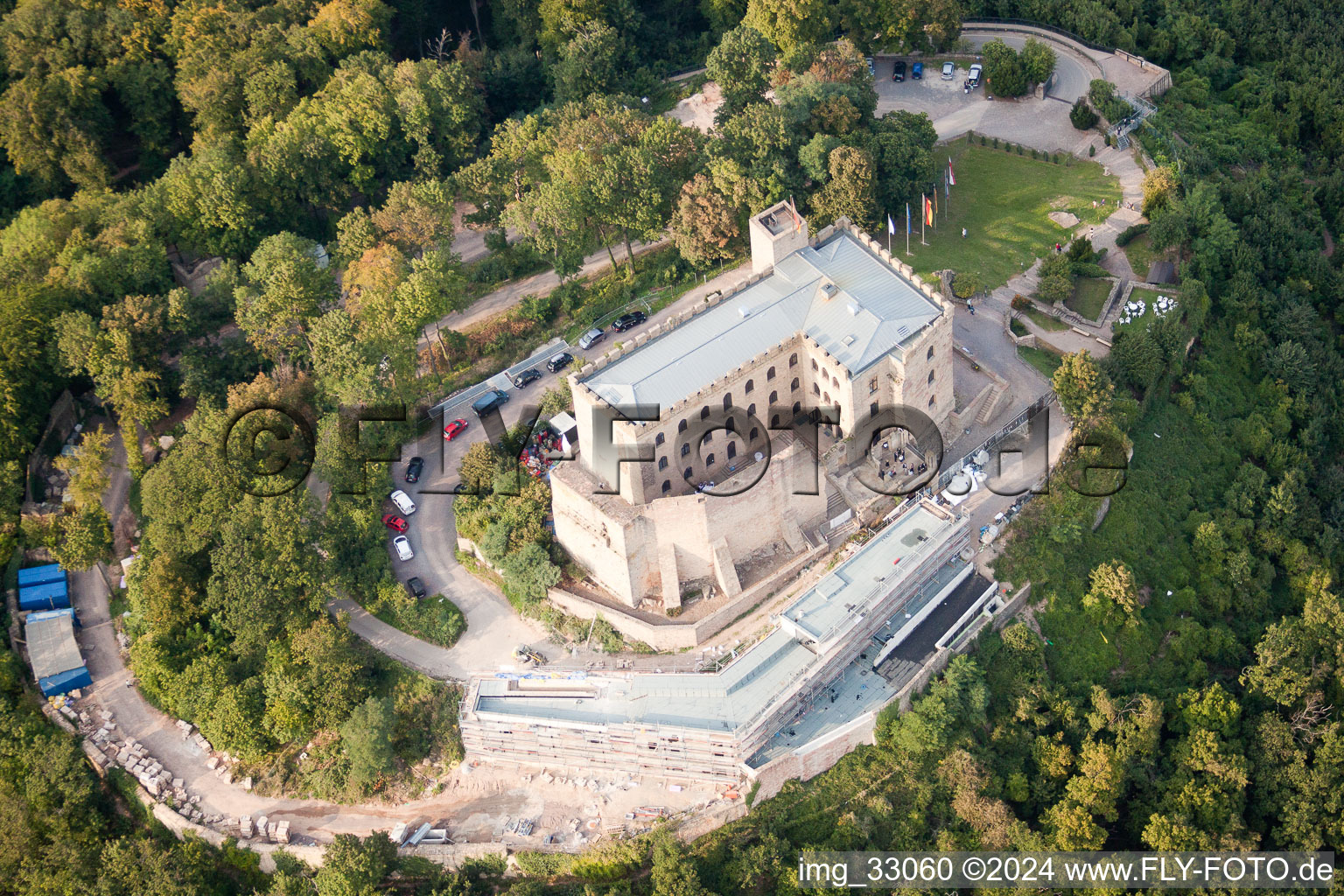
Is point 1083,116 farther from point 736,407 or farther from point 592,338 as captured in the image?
point 736,407

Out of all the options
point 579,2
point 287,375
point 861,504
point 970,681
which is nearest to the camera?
point 970,681

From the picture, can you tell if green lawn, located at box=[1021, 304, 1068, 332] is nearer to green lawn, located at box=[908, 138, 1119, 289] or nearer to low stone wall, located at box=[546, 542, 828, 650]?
green lawn, located at box=[908, 138, 1119, 289]

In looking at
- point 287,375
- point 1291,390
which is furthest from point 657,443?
point 1291,390

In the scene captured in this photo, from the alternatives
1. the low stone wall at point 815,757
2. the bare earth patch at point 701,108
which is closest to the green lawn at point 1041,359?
the low stone wall at point 815,757

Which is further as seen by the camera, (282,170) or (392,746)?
(282,170)

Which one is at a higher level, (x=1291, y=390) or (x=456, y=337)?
(x=456, y=337)

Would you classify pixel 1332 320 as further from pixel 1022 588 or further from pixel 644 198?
pixel 644 198
